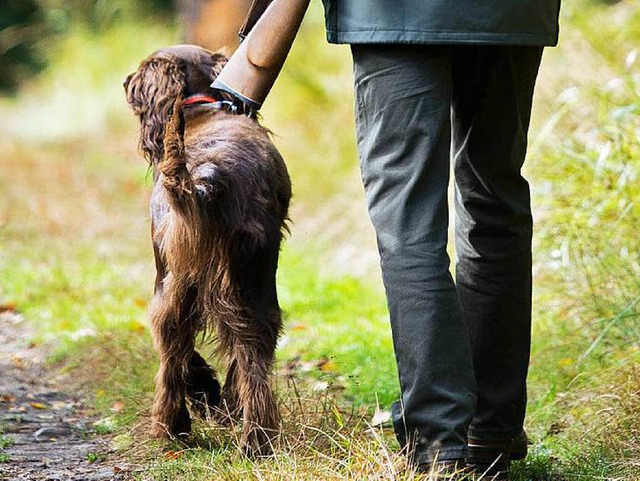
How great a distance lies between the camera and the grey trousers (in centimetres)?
302

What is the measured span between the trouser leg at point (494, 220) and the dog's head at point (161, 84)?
3.67 feet

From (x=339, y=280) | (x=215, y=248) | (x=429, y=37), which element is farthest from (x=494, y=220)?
(x=339, y=280)

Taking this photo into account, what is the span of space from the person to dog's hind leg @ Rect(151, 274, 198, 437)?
904 millimetres

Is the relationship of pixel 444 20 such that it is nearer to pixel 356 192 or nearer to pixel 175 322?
pixel 175 322

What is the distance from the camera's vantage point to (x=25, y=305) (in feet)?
23.1

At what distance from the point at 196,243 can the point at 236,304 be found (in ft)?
0.96

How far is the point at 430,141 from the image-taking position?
119 inches

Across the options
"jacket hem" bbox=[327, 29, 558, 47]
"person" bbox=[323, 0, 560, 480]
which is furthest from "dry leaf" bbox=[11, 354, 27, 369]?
"jacket hem" bbox=[327, 29, 558, 47]

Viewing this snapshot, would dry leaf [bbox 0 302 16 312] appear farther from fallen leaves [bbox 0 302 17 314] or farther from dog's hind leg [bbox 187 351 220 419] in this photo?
dog's hind leg [bbox 187 351 220 419]

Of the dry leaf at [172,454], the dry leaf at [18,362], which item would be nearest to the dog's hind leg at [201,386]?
the dry leaf at [172,454]

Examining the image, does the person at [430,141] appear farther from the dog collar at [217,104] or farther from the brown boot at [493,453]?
the dog collar at [217,104]

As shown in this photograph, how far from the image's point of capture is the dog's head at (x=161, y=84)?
3840mm

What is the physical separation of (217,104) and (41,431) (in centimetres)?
159

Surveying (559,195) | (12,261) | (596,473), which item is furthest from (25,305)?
(596,473)
